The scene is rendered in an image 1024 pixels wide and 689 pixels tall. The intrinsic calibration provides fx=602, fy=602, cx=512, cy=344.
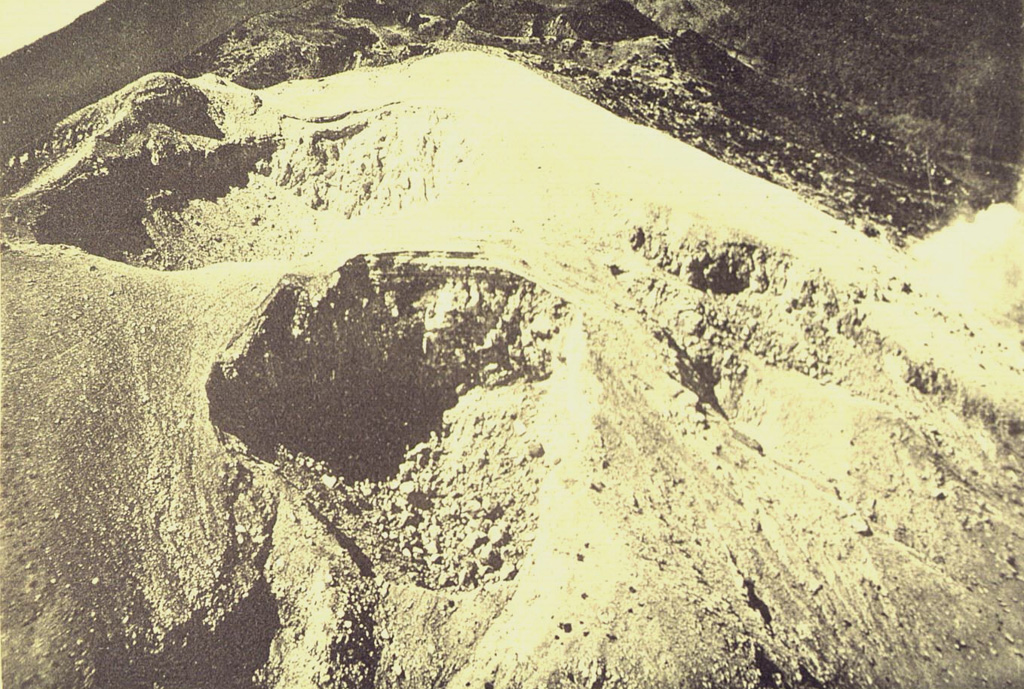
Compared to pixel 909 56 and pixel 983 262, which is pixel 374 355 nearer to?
pixel 983 262

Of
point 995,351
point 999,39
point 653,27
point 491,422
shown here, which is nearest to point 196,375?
point 491,422

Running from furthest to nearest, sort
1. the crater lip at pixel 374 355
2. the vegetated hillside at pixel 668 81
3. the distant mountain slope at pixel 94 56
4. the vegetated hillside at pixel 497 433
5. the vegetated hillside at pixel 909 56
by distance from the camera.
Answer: the vegetated hillside at pixel 668 81, the vegetated hillside at pixel 909 56, the distant mountain slope at pixel 94 56, the crater lip at pixel 374 355, the vegetated hillside at pixel 497 433

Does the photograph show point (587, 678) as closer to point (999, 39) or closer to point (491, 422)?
point (491, 422)

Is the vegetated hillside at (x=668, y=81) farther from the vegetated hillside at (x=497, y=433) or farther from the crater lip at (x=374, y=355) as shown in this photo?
the crater lip at (x=374, y=355)

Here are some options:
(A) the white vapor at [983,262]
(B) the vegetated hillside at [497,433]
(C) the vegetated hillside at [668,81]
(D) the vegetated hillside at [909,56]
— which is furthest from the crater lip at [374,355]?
(D) the vegetated hillside at [909,56]

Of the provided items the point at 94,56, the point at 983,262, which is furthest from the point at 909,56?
the point at 94,56

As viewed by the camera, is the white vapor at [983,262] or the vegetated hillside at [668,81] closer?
the white vapor at [983,262]

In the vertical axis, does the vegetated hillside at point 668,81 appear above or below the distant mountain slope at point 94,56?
below
